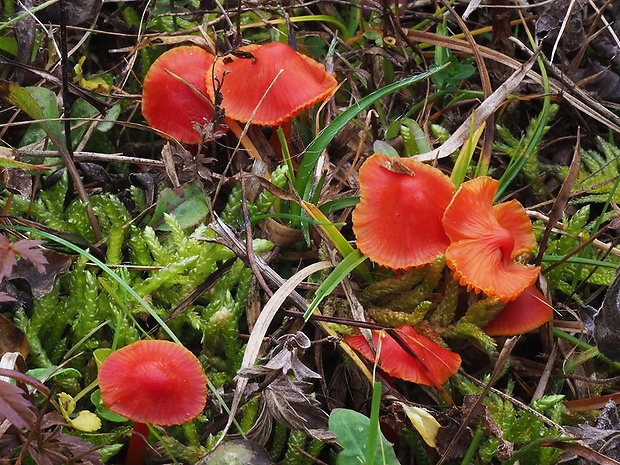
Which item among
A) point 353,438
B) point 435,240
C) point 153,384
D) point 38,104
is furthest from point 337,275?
point 38,104

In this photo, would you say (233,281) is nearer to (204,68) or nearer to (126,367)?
(126,367)

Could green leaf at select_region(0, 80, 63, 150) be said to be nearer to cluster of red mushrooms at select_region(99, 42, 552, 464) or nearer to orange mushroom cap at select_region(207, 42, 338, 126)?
cluster of red mushrooms at select_region(99, 42, 552, 464)

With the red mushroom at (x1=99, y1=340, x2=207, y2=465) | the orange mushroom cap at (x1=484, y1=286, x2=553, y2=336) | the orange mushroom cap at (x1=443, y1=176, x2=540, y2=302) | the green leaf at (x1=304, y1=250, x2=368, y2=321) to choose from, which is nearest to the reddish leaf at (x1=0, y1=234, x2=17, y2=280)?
the red mushroom at (x1=99, y1=340, x2=207, y2=465)

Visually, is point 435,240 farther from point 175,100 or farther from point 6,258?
point 6,258

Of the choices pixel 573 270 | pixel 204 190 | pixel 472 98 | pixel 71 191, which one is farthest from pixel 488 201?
pixel 71 191

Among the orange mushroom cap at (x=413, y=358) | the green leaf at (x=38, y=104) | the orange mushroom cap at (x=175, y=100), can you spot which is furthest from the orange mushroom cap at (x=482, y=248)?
the green leaf at (x=38, y=104)
